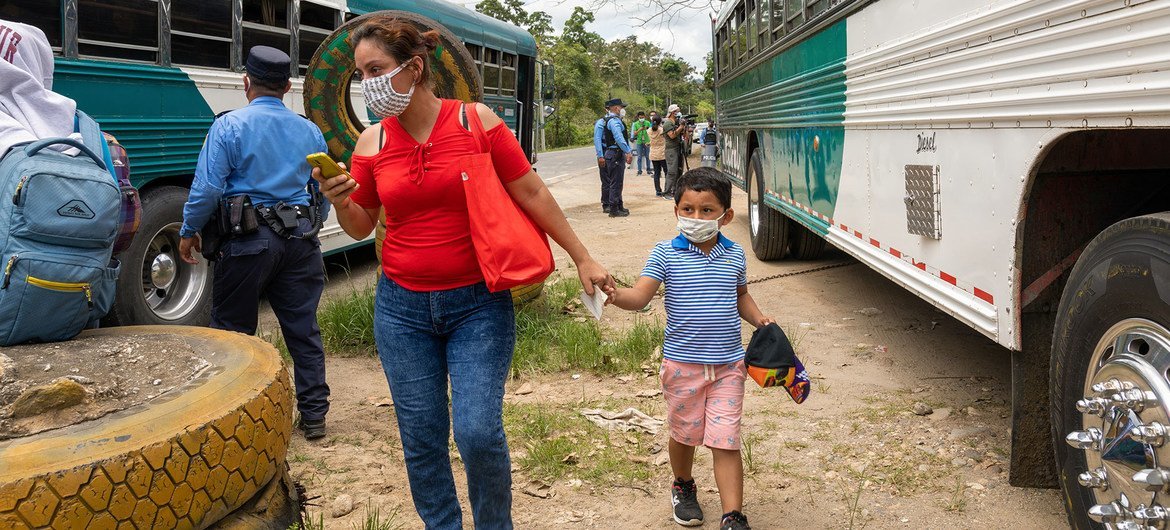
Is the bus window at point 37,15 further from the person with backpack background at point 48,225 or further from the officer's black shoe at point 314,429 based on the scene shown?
the officer's black shoe at point 314,429

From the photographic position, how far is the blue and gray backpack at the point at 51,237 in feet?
10.3

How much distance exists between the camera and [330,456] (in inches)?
169

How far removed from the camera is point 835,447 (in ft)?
13.7

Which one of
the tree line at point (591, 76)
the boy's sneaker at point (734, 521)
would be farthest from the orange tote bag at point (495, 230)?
the tree line at point (591, 76)

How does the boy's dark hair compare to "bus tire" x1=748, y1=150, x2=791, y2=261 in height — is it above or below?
above

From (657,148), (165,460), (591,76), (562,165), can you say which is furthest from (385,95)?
(591,76)

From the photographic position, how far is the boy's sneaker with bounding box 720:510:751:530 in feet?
10.7

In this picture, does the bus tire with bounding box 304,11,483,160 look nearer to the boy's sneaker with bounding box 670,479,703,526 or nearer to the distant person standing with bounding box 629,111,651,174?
the boy's sneaker with bounding box 670,479,703,526

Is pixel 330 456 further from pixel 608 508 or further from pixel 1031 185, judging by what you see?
pixel 1031 185

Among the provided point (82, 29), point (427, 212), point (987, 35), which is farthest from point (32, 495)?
point (82, 29)

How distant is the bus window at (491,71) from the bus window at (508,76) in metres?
0.20

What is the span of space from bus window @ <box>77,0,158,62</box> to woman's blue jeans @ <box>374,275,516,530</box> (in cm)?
393

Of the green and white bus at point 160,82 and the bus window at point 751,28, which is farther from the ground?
the bus window at point 751,28

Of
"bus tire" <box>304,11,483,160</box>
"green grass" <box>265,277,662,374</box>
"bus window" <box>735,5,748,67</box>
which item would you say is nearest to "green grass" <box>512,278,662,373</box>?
"green grass" <box>265,277,662,374</box>
